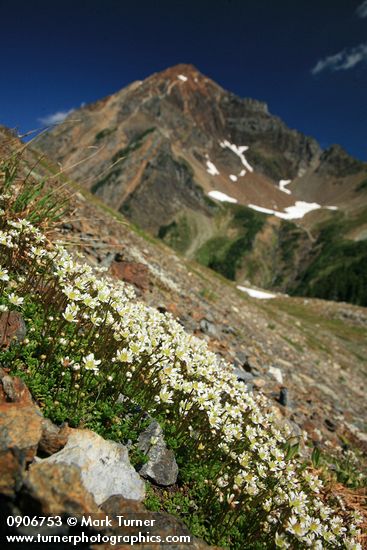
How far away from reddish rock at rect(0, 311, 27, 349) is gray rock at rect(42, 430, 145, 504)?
1468 millimetres

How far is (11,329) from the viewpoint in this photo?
4.72 metres

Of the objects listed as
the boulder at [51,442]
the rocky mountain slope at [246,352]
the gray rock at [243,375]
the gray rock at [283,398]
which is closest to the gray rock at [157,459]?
the boulder at [51,442]

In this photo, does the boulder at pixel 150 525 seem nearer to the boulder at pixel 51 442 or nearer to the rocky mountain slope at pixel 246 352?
the boulder at pixel 51 442

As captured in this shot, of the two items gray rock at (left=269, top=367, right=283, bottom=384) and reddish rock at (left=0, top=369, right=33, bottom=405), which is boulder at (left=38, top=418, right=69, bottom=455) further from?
gray rock at (left=269, top=367, right=283, bottom=384)

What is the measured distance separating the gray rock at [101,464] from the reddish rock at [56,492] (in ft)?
1.03

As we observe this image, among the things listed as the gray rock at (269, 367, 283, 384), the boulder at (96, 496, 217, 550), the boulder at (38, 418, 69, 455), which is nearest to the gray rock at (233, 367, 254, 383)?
the gray rock at (269, 367, 283, 384)

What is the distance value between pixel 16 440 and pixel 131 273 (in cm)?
845

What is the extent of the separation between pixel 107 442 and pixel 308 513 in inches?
109

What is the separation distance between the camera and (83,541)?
9.70 feet

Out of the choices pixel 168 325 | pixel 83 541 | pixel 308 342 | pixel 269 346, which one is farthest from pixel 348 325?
pixel 83 541

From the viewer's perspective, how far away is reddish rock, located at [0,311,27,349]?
460 centimetres

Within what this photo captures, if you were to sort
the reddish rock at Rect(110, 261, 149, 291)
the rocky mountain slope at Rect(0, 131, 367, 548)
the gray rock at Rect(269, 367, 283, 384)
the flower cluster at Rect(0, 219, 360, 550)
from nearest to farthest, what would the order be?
the flower cluster at Rect(0, 219, 360, 550)
the rocky mountain slope at Rect(0, 131, 367, 548)
the reddish rock at Rect(110, 261, 149, 291)
the gray rock at Rect(269, 367, 283, 384)

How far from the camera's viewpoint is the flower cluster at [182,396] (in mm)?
4375

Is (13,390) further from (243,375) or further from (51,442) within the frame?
(243,375)
